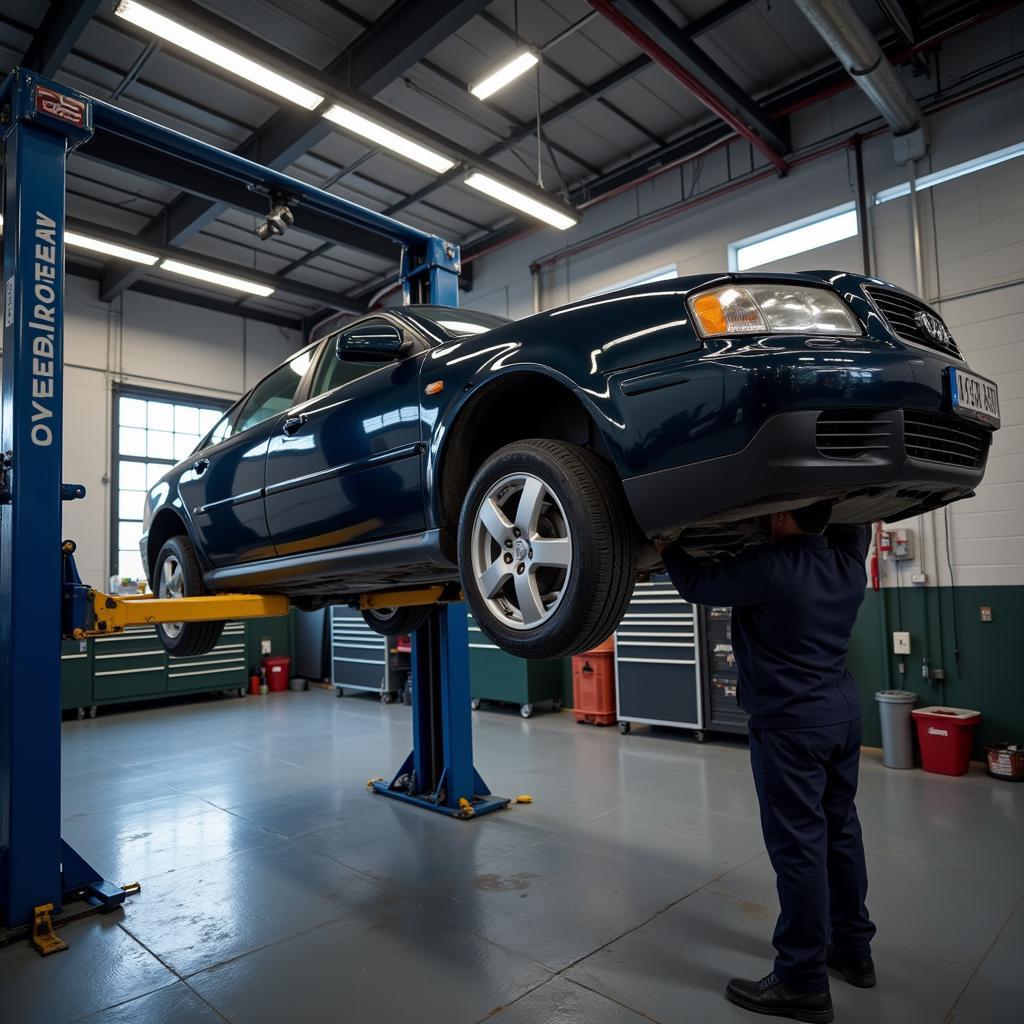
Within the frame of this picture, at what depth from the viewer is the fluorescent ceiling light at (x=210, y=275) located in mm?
7895

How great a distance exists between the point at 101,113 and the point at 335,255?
236 inches

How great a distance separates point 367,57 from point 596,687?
5354mm

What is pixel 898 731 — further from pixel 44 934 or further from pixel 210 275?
pixel 210 275

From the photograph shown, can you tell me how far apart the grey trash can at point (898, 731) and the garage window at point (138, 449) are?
7.74 metres

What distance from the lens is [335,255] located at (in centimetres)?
908

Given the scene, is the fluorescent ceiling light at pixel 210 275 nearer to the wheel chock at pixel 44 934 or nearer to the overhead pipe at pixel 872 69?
the overhead pipe at pixel 872 69

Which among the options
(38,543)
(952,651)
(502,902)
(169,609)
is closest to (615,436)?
(502,902)

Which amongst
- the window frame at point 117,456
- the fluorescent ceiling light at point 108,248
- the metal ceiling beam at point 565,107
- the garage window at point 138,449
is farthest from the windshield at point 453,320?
the garage window at point 138,449

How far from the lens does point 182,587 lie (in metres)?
3.93

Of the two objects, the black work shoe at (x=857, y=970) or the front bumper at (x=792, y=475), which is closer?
the front bumper at (x=792, y=475)

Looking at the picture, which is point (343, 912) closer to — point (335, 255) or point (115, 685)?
point (115, 685)

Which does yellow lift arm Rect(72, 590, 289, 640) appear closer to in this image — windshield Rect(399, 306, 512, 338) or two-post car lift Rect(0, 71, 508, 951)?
two-post car lift Rect(0, 71, 508, 951)

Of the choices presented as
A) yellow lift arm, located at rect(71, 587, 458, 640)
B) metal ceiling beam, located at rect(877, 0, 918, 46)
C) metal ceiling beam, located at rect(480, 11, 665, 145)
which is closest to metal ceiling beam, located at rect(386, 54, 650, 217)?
metal ceiling beam, located at rect(480, 11, 665, 145)

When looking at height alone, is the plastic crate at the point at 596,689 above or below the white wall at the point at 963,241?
below
